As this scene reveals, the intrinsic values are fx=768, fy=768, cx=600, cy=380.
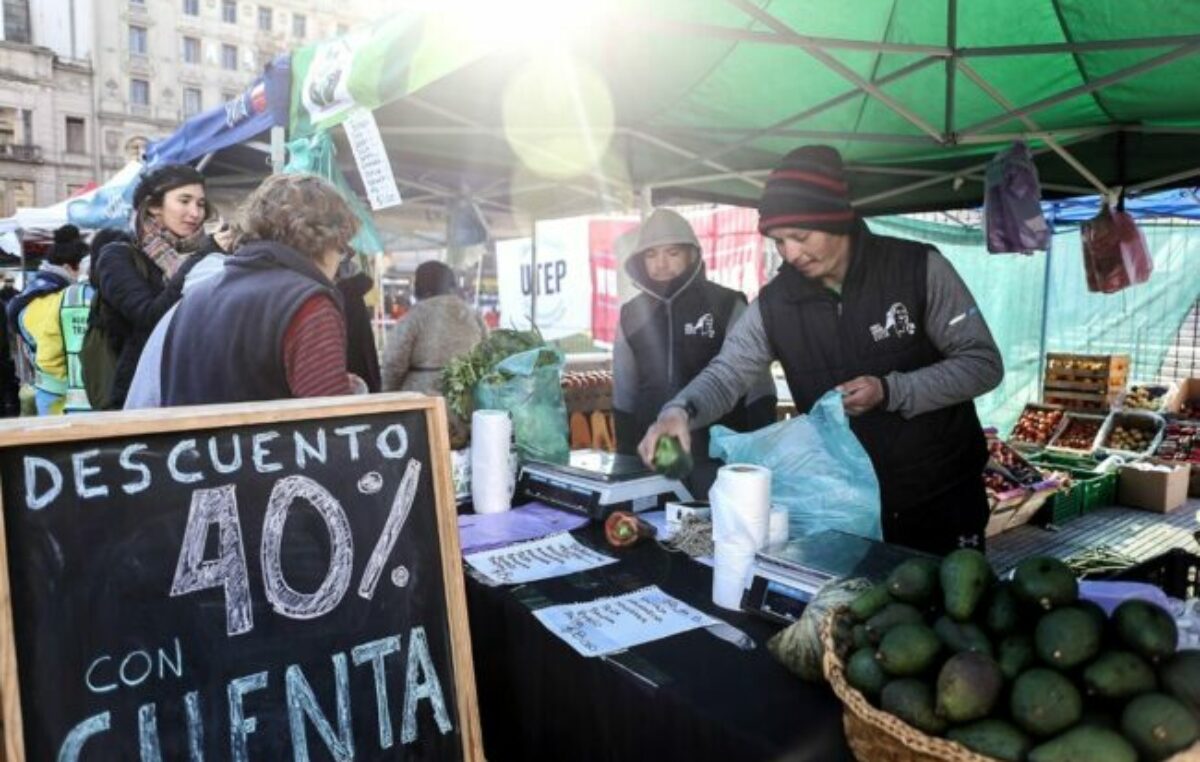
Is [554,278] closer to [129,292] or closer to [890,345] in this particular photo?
[129,292]

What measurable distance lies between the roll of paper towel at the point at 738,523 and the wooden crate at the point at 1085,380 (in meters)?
7.42

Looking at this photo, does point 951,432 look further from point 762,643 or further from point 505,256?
point 505,256

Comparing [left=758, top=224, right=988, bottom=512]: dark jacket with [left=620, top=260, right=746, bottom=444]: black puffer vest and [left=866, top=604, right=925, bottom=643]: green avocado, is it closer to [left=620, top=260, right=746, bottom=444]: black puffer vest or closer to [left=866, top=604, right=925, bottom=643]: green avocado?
[left=620, top=260, right=746, bottom=444]: black puffer vest

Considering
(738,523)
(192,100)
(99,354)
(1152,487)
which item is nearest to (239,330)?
(738,523)

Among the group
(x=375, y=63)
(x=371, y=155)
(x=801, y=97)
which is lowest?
(x=371, y=155)

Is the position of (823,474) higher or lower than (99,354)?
lower

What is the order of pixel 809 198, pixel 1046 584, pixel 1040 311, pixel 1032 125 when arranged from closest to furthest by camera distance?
1. pixel 1046 584
2. pixel 809 198
3. pixel 1032 125
4. pixel 1040 311

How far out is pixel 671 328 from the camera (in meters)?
3.41

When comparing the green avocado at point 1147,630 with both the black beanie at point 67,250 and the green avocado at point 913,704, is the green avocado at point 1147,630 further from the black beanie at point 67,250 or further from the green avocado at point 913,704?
the black beanie at point 67,250

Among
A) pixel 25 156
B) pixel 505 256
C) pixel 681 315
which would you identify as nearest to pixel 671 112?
pixel 681 315

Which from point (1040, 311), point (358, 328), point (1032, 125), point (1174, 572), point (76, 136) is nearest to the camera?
point (1174, 572)

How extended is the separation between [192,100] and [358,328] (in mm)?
52397

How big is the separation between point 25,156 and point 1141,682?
49.9 m

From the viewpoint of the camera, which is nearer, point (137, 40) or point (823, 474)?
point (823, 474)
